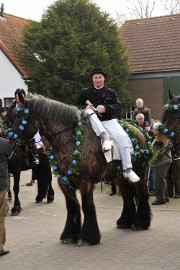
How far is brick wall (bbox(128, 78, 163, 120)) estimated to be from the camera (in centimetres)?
2738

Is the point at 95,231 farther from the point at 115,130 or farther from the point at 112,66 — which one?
the point at 112,66

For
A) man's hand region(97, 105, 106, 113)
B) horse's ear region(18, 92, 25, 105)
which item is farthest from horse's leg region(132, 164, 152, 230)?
horse's ear region(18, 92, 25, 105)

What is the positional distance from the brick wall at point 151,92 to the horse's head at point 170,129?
20.1 m

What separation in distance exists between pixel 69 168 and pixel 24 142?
0.90 m

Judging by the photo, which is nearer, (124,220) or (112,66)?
(124,220)

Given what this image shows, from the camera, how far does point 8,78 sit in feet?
88.6

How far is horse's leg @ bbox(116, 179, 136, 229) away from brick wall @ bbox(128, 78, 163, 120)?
18.9 meters

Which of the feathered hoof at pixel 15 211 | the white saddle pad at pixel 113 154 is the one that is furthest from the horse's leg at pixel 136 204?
the feathered hoof at pixel 15 211

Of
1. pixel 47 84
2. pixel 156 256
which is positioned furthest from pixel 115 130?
pixel 47 84

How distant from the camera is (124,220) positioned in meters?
8.23

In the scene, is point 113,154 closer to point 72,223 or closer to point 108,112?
point 108,112

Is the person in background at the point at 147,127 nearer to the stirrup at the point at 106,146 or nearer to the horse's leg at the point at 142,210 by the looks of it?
the horse's leg at the point at 142,210

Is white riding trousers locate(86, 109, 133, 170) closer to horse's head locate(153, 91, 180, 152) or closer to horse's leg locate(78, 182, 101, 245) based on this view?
horse's head locate(153, 91, 180, 152)

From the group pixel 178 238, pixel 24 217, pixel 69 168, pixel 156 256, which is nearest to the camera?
pixel 156 256
